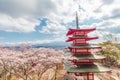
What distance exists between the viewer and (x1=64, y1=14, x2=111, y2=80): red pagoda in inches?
997

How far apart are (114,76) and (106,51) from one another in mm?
12121

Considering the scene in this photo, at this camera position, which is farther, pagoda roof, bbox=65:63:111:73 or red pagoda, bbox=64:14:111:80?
red pagoda, bbox=64:14:111:80

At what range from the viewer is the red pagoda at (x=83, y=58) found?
25312 millimetres

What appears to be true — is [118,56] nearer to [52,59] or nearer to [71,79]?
[71,79]

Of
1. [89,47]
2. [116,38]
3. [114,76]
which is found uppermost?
[116,38]

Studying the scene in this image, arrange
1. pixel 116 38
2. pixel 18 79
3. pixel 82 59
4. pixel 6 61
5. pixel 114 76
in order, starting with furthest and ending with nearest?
pixel 116 38 < pixel 114 76 < pixel 18 79 < pixel 82 59 < pixel 6 61

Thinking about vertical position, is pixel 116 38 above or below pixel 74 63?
above

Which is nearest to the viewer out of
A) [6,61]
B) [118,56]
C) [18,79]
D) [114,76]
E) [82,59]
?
[6,61]

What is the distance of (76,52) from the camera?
87.5ft

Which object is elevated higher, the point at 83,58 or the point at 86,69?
the point at 83,58

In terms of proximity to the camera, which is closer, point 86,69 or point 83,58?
point 86,69

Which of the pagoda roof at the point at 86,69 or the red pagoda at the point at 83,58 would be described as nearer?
the pagoda roof at the point at 86,69

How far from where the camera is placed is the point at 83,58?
25562 millimetres

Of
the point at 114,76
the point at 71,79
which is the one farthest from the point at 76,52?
the point at 114,76
